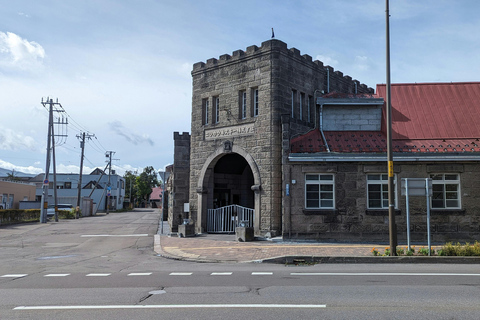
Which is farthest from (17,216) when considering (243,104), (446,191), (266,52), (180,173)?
(446,191)

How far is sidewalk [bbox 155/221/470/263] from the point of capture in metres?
12.0

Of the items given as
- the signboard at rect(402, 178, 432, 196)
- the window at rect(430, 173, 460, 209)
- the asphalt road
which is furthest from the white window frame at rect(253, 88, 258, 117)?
the asphalt road

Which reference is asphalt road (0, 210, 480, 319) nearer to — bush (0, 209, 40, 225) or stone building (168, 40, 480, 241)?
stone building (168, 40, 480, 241)

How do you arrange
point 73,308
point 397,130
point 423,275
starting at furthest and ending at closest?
point 397,130
point 423,275
point 73,308

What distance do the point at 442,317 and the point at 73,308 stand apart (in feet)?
18.1

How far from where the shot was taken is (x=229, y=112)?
802 inches

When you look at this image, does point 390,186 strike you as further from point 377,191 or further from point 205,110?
point 205,110

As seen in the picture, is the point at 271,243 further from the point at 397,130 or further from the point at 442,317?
the point at 442,317

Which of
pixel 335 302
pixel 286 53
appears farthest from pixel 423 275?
pixel 286 53

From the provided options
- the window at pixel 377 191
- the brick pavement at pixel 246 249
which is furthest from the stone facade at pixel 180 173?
the window at pixel 377 191

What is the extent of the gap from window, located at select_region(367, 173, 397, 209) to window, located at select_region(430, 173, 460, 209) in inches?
67.8

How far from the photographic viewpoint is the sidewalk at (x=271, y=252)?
12.0 m

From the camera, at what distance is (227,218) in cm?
2064

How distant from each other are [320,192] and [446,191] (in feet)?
16.6
